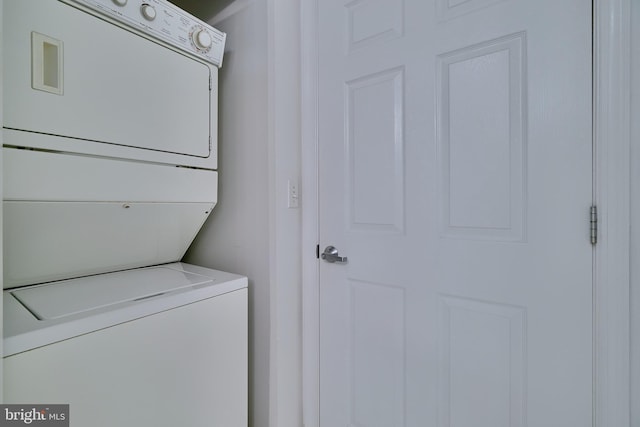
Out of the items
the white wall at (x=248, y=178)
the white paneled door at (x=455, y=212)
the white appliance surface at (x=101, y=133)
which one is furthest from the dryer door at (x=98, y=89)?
the white paneled door at (x=455, y=212)

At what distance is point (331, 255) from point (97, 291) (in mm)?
979

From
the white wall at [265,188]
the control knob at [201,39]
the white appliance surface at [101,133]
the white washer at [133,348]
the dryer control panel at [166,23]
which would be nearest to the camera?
the white washer at [133,348]

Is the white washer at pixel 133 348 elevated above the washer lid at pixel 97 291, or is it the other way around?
the washer lid at pixel 97 291

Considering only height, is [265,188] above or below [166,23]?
below

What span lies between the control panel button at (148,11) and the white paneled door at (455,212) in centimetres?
76

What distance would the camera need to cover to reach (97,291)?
3.63ft

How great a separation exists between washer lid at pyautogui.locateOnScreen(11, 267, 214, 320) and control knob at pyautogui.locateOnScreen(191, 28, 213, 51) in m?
1.06

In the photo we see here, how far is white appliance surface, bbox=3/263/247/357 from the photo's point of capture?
81 cm

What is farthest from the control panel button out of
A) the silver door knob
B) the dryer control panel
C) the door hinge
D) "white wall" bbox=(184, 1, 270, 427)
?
the door hinge

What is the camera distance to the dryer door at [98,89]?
35.2 inches

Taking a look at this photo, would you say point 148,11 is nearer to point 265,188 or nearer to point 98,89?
point 98,89

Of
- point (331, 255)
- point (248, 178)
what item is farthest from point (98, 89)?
point (331, 255)

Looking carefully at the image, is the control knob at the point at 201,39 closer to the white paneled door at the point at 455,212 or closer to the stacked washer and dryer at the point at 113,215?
the stacked washer and dryer at the point at 113,215

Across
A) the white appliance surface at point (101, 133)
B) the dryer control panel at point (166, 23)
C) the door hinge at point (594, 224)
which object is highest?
the dryer control panel at point (166, 23)
